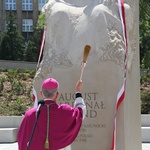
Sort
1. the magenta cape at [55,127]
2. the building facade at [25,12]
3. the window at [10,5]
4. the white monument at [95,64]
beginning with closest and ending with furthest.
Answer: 1. the magenta cape at [55,127]
2. the white monument at [95,64]
3. the window at [10,5]
4. the building facade at [25,12]

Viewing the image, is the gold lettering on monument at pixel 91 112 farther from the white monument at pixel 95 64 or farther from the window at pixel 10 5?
the window at pixel 10 5

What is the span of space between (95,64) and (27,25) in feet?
164

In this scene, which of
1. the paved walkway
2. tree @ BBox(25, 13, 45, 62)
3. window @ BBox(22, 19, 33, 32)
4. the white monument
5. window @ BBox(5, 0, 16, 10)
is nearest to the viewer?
the white monument

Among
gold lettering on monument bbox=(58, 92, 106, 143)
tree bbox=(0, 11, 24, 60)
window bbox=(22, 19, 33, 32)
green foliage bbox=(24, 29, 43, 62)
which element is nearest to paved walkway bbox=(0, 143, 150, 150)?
Result: gold lettering on monument bbox=(58, 92, 106, 143)

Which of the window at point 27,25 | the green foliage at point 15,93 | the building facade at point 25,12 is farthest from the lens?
the window at point 27,25

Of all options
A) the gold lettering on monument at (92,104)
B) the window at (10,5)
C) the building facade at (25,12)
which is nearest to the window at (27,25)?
the building facade at (25,12)

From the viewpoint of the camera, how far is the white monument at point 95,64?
6660mm

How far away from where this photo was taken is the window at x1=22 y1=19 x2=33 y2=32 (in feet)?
183

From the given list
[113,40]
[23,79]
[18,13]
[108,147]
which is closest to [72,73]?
[113,40]

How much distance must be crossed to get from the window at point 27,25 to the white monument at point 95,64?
48.7 m

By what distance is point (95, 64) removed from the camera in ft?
22.1

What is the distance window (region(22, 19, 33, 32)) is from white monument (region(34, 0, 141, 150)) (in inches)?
1919

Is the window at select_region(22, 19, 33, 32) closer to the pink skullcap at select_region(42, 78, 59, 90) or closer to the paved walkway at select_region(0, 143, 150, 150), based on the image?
the paved walkway at select_region(0, 143, 150, 150)

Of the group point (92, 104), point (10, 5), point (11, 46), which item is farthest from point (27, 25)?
point (92, 104)
